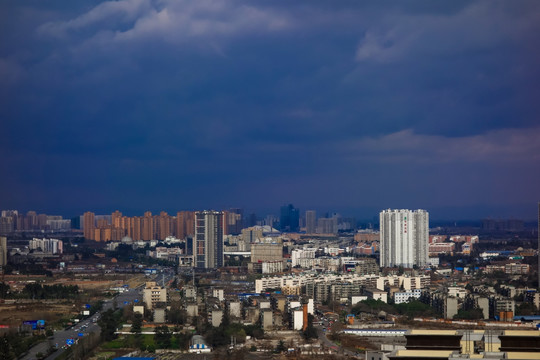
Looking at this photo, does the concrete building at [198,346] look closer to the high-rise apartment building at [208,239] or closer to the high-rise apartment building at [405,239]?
the high-rise apartment building at [208,239]

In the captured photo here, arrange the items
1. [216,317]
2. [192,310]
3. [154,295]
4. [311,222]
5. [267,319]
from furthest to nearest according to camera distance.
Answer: [311,222] < [154,295] < [192,310] < [267,319] < [216,317]

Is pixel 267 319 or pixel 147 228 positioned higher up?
pixel 147 228

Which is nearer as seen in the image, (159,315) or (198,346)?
(198,346)

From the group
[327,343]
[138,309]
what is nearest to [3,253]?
[138,309]

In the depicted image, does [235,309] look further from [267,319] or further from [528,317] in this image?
[528,317]

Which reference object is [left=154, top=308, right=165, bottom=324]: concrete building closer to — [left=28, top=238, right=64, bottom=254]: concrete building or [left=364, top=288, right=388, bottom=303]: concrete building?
[left=364, top=288, right=388, bottom=303]: concrete building

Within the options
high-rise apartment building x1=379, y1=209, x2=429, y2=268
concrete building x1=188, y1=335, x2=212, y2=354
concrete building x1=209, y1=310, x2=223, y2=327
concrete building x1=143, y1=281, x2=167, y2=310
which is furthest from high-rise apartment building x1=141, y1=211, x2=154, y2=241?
concrete building x1=188, y1=335, x2=212, y2=354

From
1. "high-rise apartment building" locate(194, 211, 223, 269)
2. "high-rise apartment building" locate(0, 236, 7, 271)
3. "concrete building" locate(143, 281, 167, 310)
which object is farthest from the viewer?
"high-rise apartment building" locate(194, 211, 223, 269)
